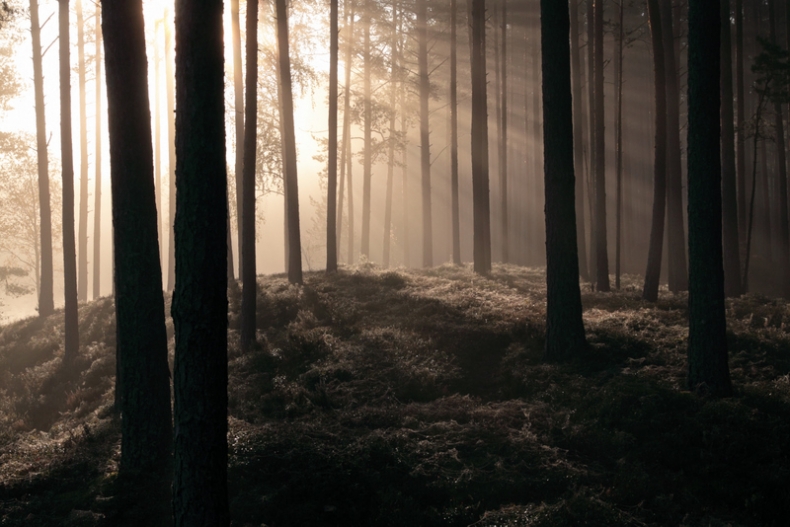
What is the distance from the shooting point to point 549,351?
12.1 metres

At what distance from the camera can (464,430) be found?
9.43m

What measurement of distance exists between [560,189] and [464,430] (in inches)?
213

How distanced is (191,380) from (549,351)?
26.2ft

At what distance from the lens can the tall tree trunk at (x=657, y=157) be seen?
1708 cm

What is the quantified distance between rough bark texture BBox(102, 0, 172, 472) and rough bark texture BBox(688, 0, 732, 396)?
8742 mm

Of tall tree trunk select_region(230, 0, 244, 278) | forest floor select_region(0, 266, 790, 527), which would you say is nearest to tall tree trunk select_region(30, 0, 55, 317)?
tall tree trunk select_region(230, 0, 244, 278)

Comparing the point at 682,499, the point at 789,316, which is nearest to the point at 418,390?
the point at 682,499

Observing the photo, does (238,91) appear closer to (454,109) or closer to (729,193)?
(454,109)

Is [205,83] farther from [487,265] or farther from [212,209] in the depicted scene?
[487,265]

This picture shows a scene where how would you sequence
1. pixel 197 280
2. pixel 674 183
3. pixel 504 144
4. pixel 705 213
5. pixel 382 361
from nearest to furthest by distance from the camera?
pixel 197 280 < pixel 705 213 < pixel 382 361 < pixel 674 183 < pixel 504 144

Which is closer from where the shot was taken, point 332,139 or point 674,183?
point 674,183

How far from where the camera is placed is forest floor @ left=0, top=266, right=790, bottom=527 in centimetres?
738

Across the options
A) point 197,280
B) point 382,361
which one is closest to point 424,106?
point 382,361

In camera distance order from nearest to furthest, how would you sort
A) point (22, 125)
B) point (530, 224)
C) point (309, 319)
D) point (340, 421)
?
point (340, 421)
point (309, 319)
point (22, 125)
point (530, 224)
